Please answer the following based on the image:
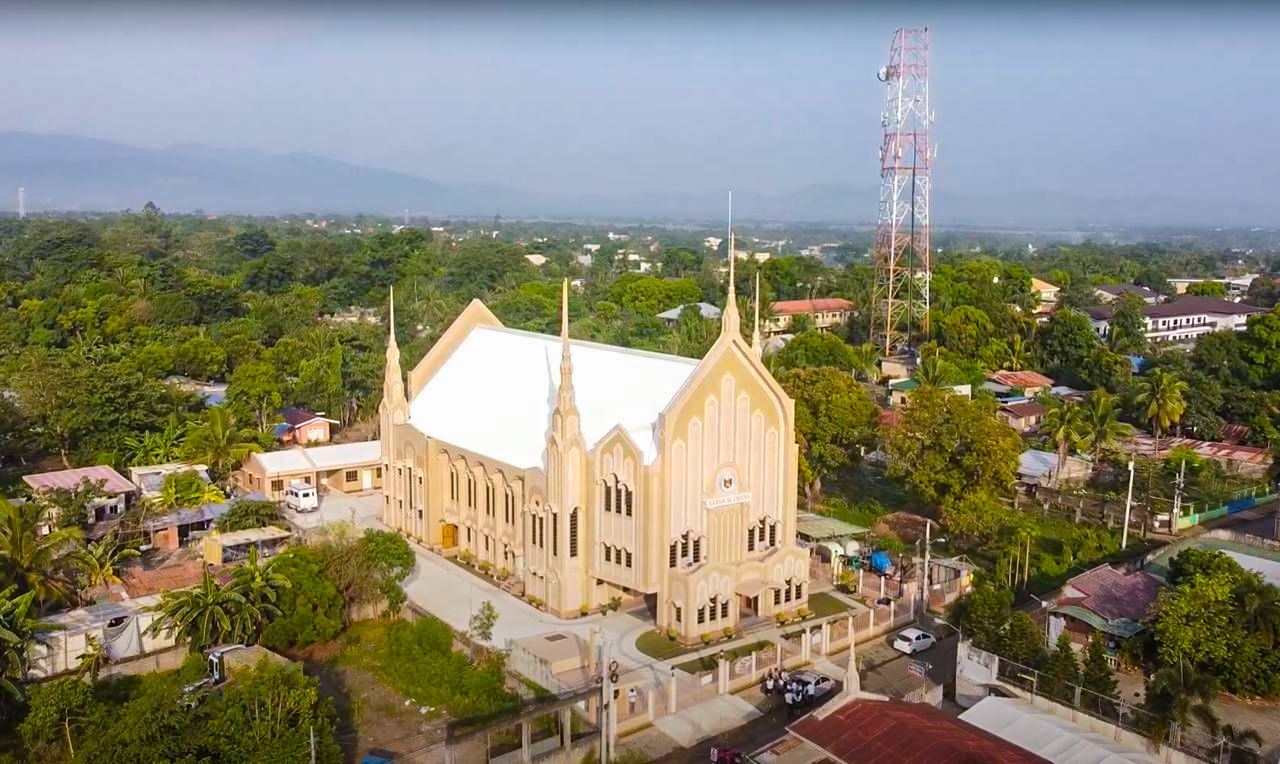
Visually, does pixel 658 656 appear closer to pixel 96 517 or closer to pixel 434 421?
pixel 434 421

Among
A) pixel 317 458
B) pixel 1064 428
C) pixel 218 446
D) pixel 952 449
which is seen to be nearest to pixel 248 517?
pixel 218 446

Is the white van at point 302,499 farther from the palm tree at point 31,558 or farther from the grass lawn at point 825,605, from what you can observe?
the grass lawn at point 825,605

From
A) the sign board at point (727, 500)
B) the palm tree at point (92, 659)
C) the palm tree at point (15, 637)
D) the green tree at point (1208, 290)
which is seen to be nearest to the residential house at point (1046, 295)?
the green tree at point (1208, 290)

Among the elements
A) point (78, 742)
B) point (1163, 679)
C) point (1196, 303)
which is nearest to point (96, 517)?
point (78, 742)

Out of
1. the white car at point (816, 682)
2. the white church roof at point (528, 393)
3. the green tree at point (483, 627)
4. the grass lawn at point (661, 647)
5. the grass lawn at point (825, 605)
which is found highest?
the white church roof at point (528, 393)

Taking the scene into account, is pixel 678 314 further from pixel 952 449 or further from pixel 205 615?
pixel 205 615
